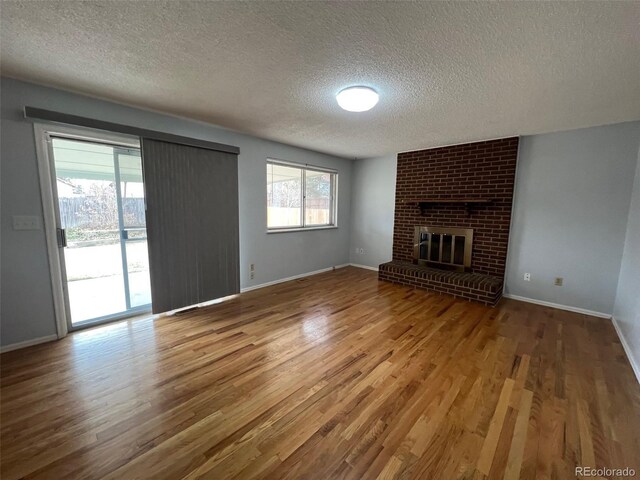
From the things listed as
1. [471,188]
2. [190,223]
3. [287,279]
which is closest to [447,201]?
[471,188]

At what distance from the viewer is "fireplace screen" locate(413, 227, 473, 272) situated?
4102mm

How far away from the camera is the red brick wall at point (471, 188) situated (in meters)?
3.74

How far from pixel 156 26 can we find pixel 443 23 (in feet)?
5.20

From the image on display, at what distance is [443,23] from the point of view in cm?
140

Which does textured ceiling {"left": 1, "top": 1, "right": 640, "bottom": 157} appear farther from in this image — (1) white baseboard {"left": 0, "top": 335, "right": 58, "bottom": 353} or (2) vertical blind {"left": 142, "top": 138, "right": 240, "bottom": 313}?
(1) white baseboard {"left": 0, "top": 335, "right": 58, "bottom": 353}

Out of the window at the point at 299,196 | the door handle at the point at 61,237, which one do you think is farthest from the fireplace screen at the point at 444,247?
the door handle at the point at 61,237

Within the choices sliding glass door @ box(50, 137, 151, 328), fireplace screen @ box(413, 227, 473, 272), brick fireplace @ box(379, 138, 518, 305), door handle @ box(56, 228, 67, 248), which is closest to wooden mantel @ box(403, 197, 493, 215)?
brick fireplace @ box(379, 138, 518, 305)

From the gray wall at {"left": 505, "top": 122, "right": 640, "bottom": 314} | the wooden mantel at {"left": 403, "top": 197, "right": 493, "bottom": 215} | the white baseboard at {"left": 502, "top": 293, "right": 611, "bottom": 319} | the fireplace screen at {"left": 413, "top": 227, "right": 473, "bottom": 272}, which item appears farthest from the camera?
the fireplace screen at {"left": 413, "top": 227, "right": 473, "bottom": 272}

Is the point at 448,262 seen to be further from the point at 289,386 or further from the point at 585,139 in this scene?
the point at 289,386

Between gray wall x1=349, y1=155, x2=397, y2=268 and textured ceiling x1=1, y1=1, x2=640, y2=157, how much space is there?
225cm

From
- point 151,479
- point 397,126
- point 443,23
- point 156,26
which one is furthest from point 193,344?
point 397,126

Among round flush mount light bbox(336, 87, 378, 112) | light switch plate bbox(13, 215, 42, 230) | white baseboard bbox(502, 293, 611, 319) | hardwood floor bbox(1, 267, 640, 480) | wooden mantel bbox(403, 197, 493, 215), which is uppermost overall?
round flush mount light bbox(336, 87, 378, 112)

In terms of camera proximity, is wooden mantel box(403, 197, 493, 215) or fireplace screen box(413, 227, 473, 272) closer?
wooden mantel box(403, 197, 493, 215)

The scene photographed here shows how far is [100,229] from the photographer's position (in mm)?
2775
